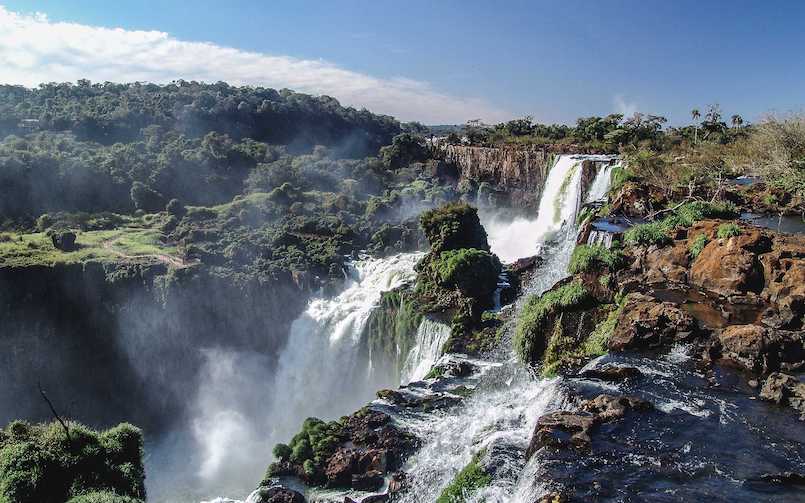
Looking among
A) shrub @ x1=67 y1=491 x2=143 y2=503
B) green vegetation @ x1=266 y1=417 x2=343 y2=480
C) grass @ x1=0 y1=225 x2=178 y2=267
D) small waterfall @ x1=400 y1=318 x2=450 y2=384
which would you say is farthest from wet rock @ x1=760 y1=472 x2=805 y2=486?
grass @ x1=0 y1=225 x2=178 y2=267

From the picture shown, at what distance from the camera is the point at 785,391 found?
13.2 meters

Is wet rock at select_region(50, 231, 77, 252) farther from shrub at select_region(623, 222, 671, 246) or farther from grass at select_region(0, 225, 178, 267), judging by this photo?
shrub at select_region(623, 222, 671, 246)

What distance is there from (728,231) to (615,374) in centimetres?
874

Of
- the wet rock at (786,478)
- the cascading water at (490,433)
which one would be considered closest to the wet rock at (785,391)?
the wet rock at (786,478)

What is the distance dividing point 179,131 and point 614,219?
75.0 metres

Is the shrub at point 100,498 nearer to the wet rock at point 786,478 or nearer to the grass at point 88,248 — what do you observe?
the wet rock at point 786,478

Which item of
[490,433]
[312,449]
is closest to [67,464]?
[312,449]

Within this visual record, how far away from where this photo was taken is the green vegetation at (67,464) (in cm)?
1562

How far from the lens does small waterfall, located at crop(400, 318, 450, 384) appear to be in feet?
94.7

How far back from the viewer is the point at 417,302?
32688mm

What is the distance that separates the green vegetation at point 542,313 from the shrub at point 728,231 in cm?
534

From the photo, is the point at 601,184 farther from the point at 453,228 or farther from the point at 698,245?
the point at 698,245

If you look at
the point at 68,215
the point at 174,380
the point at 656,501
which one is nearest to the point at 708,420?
the point at 656,501

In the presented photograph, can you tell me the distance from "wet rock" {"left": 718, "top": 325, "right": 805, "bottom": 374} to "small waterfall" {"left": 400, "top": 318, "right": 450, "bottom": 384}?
15.3 meters
